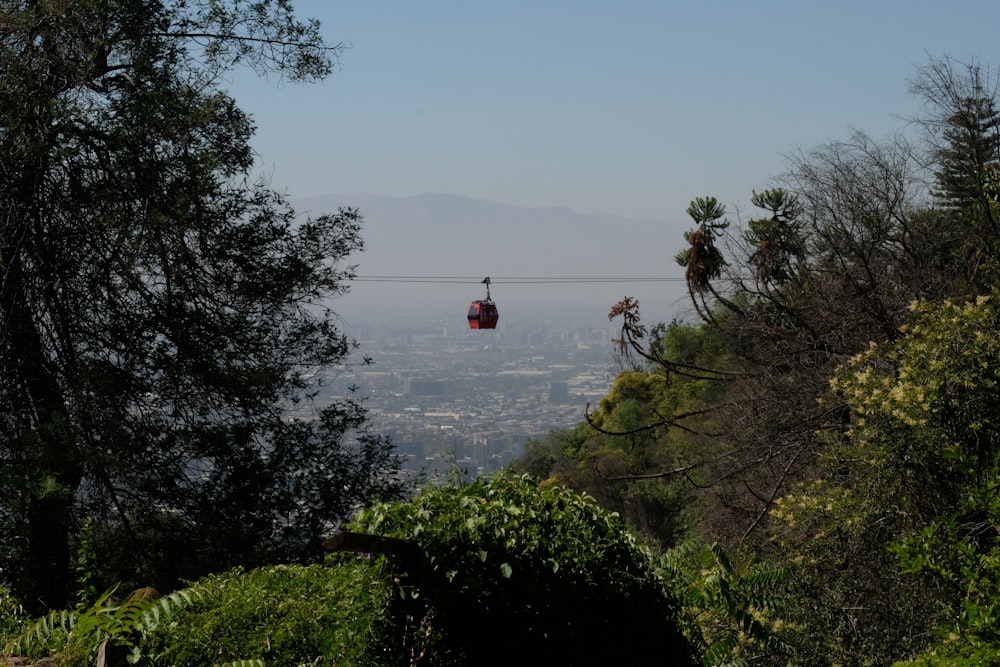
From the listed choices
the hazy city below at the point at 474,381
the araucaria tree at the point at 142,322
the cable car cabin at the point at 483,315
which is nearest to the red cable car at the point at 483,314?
the cable car cabin at the point at 483,315

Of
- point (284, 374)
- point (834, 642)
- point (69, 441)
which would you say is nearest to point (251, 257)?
point (284, 374)

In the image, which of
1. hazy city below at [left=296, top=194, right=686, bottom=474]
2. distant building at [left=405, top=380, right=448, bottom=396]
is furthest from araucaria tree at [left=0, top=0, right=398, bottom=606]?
distant building at [left=405, top=380, right=448, bottom=396]

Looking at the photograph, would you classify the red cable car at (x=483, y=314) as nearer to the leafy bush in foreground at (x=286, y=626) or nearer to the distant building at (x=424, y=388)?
the leafy bush in foreground at (x=286, y=626)

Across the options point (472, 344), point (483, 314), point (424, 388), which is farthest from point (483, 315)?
point (472, 344)

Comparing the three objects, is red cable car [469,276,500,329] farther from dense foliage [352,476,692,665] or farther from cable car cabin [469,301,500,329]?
dense foliage [352,476,692,665]

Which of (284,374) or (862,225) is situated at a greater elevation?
(862,225)

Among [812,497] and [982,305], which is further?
[812,497]

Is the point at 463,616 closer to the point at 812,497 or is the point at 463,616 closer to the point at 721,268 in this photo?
the point at 812,497
